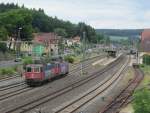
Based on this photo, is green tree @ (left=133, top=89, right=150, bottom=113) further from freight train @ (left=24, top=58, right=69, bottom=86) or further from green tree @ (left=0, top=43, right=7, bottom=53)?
green tree @ (left=0, top=43, right=7, bottom=53)

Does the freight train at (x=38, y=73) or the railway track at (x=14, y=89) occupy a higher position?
the freight train at (x=38, y=73)

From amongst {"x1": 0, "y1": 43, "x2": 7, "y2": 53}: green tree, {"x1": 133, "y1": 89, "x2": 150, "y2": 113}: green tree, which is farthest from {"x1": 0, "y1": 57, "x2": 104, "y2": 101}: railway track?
{"x1": 0, "y1": 43, "x2": 7, "y2": 53}: green tree

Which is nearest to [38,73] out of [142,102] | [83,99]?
[83,99]

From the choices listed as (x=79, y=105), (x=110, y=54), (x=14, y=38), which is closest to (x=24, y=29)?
(x=14, y=38)

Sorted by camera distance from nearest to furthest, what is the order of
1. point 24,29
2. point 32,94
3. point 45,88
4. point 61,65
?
1. point 32,94
2. point 45,88
3. point 61,65
4. point 24,29

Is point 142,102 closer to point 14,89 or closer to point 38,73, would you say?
point 14,89

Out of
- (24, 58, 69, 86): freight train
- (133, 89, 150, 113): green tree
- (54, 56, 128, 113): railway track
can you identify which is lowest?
(54, 56, 128, 113): railway track

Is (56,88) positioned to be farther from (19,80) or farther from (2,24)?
(2,24)

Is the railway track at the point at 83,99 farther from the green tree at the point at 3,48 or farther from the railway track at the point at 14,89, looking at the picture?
the green tree at the point at 3,48

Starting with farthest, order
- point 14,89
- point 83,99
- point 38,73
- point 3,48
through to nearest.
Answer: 1. point 3,48
2. point 38,73
3. point 14,89
4. point 83,99

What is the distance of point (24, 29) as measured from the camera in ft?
482

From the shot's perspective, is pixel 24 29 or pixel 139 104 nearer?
pixel 139 104

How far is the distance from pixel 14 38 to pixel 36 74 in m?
93.5

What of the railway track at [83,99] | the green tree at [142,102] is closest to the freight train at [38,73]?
the railway track at [83,99]
